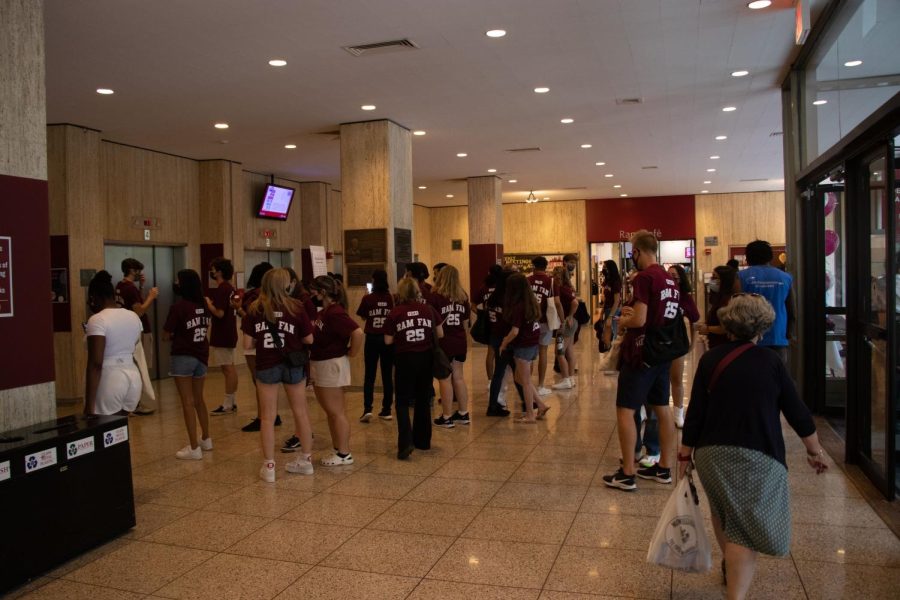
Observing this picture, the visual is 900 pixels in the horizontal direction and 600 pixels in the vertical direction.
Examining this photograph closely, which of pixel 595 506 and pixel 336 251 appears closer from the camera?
pixel 595 506

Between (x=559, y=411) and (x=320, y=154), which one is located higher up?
(x=320, y=154)

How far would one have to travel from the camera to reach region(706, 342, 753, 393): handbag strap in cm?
300

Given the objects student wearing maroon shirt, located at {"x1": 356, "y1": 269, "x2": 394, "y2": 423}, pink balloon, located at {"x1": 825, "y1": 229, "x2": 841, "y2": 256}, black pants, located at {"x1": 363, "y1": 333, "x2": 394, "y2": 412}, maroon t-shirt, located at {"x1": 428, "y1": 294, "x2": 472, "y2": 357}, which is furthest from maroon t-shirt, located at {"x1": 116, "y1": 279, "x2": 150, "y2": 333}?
pink balloon, located at {"x1": 825, "y1": 229, "x2": 841, "y2": 256}

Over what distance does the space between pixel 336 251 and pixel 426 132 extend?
20.6ft

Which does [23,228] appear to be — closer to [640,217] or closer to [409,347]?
[409,347]

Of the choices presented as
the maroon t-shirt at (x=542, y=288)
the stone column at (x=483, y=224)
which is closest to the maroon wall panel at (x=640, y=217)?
the stone column at (x=483, y=224)

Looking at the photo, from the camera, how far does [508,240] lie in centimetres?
2144

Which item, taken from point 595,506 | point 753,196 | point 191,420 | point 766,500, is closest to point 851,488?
point 595,506

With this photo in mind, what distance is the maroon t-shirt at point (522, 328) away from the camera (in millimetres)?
6766

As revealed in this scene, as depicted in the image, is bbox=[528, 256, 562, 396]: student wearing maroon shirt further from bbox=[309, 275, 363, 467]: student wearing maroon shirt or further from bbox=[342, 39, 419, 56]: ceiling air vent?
bbox=[309, 275, 363, 467]: student wearing maroon shirt

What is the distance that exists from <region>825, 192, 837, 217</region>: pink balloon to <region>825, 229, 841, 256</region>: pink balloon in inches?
7.6

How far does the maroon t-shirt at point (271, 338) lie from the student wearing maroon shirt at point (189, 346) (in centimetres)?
94

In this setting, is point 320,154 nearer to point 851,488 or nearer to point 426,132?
point 426,132

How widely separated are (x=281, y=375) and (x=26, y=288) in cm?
186
